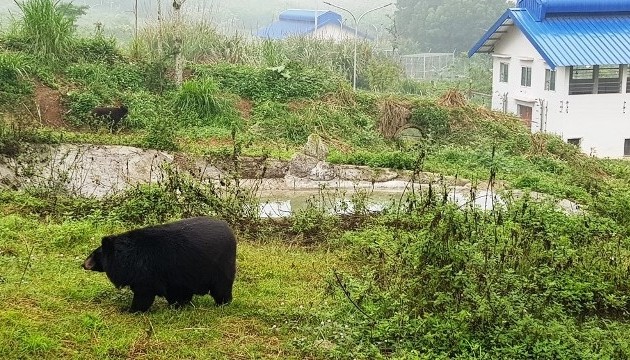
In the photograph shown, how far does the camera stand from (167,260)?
18.5 ft

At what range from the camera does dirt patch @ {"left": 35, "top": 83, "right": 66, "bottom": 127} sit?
1582 cm

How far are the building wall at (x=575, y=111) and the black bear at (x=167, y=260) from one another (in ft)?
64.1

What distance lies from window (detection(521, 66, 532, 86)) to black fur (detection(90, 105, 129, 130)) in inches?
601

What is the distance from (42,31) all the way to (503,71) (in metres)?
16.8

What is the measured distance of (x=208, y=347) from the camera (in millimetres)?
5188

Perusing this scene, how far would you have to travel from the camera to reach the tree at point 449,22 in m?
45.3

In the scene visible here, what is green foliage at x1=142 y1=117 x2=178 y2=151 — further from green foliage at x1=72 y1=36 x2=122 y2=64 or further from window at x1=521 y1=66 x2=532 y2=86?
window at x1=521 y1=66 x2=532 y2=86

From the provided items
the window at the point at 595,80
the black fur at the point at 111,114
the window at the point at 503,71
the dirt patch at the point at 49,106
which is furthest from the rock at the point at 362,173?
the window at the point at 503,71

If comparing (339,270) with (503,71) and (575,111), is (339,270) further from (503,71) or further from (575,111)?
(503,71)

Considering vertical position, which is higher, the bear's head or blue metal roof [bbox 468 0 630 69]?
blue metal roof [bbox 468 0 630 69]

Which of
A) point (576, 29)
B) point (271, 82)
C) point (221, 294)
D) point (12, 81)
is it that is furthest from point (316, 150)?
point (576, 29)

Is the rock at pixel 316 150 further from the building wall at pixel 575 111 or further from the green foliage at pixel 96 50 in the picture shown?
the building wall at pixel 575 111

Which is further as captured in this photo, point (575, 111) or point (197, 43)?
point (575, 111)

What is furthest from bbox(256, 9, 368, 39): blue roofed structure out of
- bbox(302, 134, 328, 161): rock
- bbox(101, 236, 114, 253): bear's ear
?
bbox(101, 236, 114, 253): bear's ear
